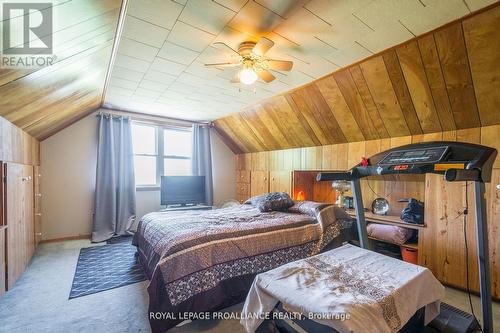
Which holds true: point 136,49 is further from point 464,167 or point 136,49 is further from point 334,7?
point 464,167

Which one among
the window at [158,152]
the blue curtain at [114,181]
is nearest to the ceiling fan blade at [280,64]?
the blue curtain at [114,181]

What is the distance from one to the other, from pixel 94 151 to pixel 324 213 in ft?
13.5

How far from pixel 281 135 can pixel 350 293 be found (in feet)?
10.7

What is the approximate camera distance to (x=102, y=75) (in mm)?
2693

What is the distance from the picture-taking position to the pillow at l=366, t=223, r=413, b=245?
9.41 ft

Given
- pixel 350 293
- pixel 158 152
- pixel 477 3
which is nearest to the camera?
pixel 350 293

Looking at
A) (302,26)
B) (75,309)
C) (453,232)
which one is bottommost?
(75,309)

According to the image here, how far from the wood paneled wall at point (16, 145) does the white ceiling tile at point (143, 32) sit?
1440 millimetres

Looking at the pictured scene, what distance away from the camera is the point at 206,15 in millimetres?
1722

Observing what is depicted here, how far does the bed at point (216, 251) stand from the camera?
1.76 metres

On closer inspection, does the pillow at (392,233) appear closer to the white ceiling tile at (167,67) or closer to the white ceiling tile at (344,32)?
the white ceiling tile at (344,32)

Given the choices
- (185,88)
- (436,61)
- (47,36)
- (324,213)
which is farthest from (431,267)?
(47,36)

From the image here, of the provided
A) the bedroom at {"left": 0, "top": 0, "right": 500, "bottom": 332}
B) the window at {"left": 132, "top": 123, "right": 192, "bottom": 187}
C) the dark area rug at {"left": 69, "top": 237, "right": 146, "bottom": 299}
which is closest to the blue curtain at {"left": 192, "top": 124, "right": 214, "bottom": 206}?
the window at {"left": 132, "top": 123, "right": 192, "bottom": 187}

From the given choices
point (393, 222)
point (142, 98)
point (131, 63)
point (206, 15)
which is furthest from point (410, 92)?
point (142, 98)
